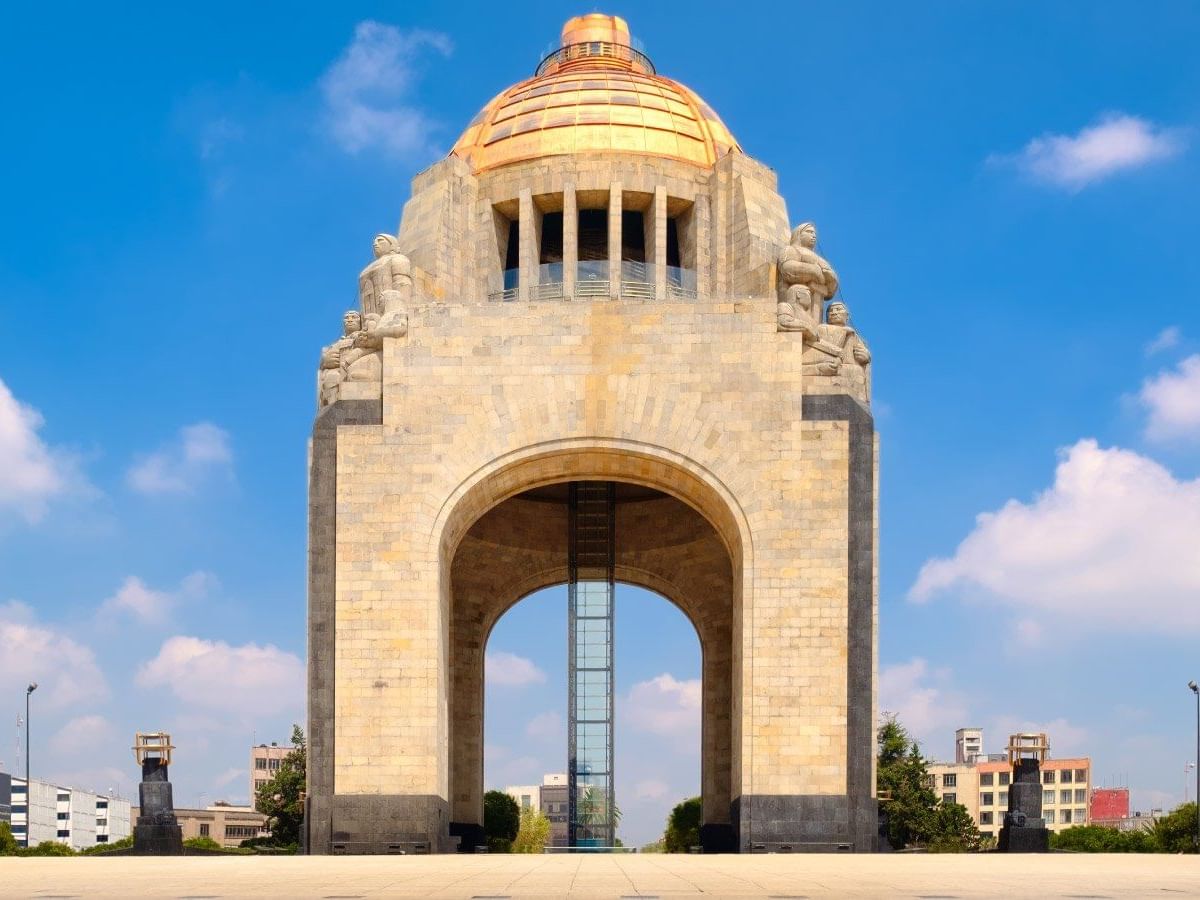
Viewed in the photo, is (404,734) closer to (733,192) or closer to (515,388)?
(515,388)

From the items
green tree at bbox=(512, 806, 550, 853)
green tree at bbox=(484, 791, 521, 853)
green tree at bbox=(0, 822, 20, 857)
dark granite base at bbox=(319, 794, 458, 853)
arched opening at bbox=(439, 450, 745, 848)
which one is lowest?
green tree at bbox=(512, 806, 550, 853)

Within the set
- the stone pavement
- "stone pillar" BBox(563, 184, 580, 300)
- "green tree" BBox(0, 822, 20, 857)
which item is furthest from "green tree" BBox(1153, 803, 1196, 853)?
"green tree" BBox(0, 822, 20, 857)

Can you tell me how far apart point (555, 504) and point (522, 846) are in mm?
14087

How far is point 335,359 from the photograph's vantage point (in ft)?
78.2

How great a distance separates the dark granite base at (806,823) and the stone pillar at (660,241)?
29.7 feet

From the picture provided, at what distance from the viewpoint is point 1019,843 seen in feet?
74.3

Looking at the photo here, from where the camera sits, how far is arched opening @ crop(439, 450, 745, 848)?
91.5 ft

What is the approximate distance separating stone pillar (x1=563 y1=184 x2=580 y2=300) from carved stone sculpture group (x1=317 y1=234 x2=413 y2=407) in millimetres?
2854

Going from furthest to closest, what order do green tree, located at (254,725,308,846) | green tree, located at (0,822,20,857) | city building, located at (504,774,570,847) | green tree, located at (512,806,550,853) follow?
city building, located at (504,774,570,847)
green tree, located at (512,806,550,853)
green tree, located at (254,725,308,846)
green tree, located at (0,822,20,857)

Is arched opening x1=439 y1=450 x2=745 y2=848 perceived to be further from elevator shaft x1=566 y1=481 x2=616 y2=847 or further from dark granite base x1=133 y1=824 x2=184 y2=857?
dark granite base x1=133 y1=824 x2=184 y2=857

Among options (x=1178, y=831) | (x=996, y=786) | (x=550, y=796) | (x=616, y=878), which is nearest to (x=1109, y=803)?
(x=996, y=786)

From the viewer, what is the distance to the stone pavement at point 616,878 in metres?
11.0

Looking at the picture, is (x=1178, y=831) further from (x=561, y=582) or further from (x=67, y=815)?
(x=67, y=815)

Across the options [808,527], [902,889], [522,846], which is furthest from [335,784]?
[522,846]
